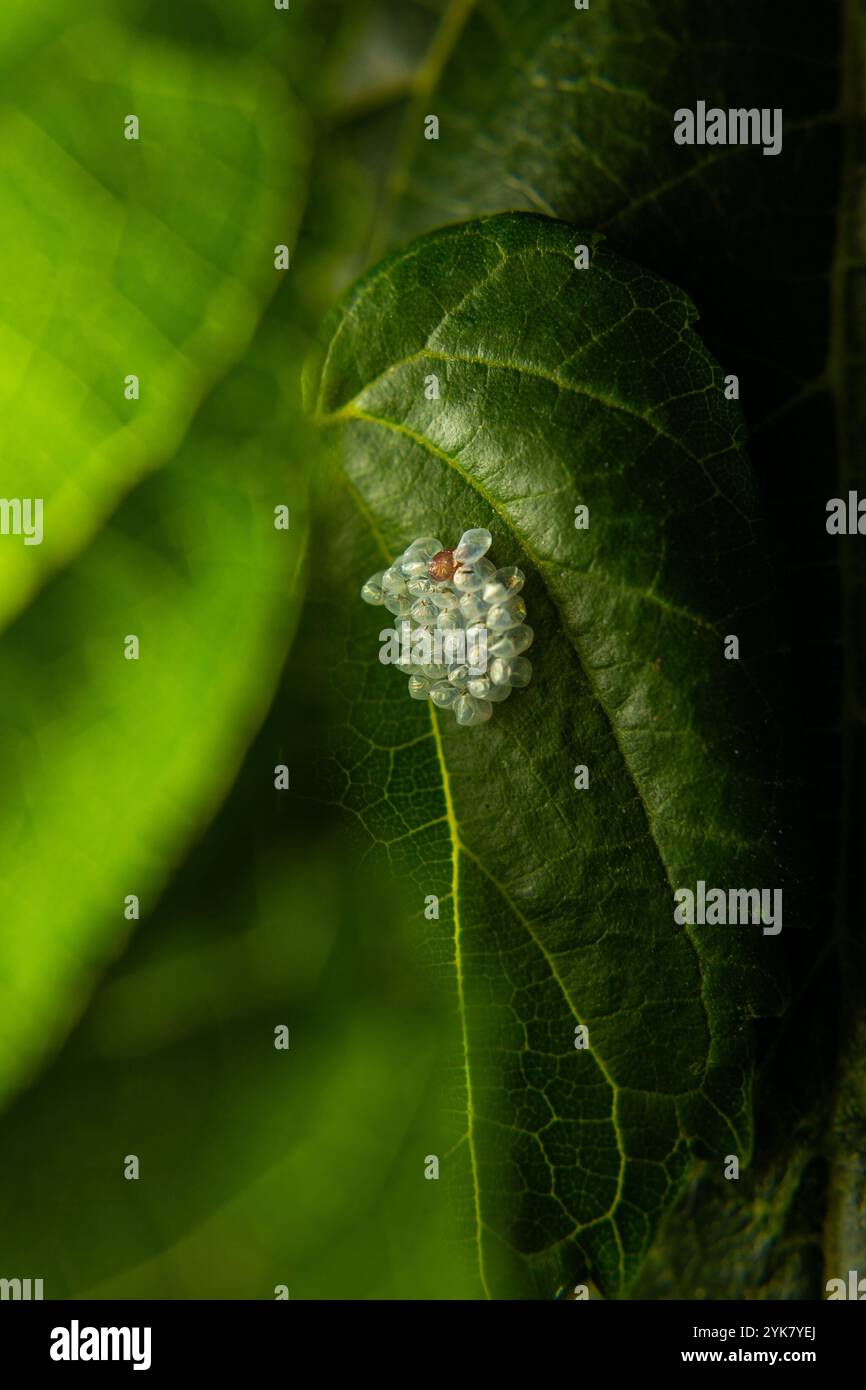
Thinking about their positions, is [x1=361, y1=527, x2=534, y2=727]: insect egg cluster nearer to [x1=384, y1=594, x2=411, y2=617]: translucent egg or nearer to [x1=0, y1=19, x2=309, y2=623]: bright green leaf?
[x1=384, y1=594, x2=411, y2=617]: translucent egg

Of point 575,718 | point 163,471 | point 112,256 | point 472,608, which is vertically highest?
point 112,256

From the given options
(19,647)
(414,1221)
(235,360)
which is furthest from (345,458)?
(414,1221)

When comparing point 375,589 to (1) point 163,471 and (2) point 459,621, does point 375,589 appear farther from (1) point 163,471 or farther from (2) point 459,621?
(1) point 163,471

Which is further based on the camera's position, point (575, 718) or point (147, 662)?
point (147, 662)

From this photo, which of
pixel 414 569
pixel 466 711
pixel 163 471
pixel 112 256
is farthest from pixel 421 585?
pixel 112 256

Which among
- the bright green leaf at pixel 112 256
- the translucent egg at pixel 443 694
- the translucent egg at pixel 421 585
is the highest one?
the bright green leaf at pixel 112 256

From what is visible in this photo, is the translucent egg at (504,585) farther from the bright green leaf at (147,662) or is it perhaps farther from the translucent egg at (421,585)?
the bright green leaf at (147,662)

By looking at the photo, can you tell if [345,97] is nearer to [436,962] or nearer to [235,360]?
[235,360]

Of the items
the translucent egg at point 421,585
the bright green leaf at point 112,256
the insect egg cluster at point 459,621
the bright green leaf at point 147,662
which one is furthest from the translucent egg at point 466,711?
the bright green leaf at point 112,256
